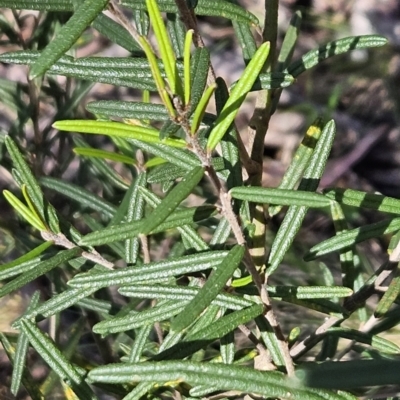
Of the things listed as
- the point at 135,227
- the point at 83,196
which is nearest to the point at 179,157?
the point at 135,227

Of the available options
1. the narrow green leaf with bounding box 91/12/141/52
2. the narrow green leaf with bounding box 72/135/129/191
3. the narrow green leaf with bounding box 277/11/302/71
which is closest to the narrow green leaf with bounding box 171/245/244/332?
the narrow green leaf with bounding box 91/12/141/52

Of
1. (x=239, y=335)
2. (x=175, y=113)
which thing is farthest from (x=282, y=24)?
(x=175, y=113)

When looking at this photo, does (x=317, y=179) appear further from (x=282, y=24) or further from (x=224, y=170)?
(x=282, y=24)

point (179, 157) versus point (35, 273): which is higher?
point (179, 157)

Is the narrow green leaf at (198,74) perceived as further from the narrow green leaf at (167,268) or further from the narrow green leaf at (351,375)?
the narrow green leaf at (351,375)

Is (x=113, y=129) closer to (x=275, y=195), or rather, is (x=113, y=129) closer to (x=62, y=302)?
(x=275, y=195)

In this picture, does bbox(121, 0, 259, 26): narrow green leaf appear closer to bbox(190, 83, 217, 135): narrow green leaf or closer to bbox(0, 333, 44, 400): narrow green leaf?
bbox(190, 83, 217, 135): narrow green leaf
